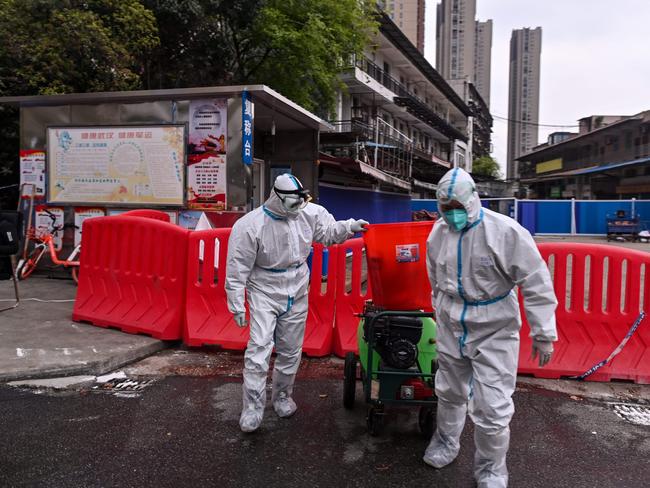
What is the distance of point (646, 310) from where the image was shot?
15.6 feet

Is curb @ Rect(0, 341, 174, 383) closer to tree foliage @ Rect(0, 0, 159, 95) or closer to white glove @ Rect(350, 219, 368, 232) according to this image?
white glove @ Rect(350, 219, 368, 232)

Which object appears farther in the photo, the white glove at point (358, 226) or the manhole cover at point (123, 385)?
the manhole cover at point (123, 385)

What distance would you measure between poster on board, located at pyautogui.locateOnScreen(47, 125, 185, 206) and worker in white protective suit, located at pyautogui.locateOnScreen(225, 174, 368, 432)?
483 centimetres

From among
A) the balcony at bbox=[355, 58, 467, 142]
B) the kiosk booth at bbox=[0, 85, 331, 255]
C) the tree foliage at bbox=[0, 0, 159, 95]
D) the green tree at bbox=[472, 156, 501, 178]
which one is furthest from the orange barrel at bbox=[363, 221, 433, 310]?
the green tree at bbox=[472, 156, 501, 178]

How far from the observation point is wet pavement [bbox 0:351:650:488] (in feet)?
9.84

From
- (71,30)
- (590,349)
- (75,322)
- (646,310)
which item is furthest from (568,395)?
(71,30)

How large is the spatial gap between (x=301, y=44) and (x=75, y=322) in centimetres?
1093

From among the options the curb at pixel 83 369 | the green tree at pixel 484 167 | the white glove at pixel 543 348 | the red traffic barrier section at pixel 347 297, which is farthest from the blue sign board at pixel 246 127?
the green tree at pixel 484 167

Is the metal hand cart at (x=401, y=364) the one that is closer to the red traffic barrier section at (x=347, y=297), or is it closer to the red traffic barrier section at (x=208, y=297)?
the red traffic barrier section at (x=347, y=297)

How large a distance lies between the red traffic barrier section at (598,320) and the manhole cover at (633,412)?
1.62 feet

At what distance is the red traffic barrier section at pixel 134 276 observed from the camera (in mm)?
5570

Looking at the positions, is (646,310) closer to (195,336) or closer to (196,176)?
(195,336)

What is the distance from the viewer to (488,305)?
2.90m

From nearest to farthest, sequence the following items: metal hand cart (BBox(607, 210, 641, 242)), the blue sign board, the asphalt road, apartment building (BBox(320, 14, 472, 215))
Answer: the asphalt road < the blue sign board < apartment building (BBox(320, 14, 472, 215)) < metal hand cart (BBox(607, 210, 641, 242))
